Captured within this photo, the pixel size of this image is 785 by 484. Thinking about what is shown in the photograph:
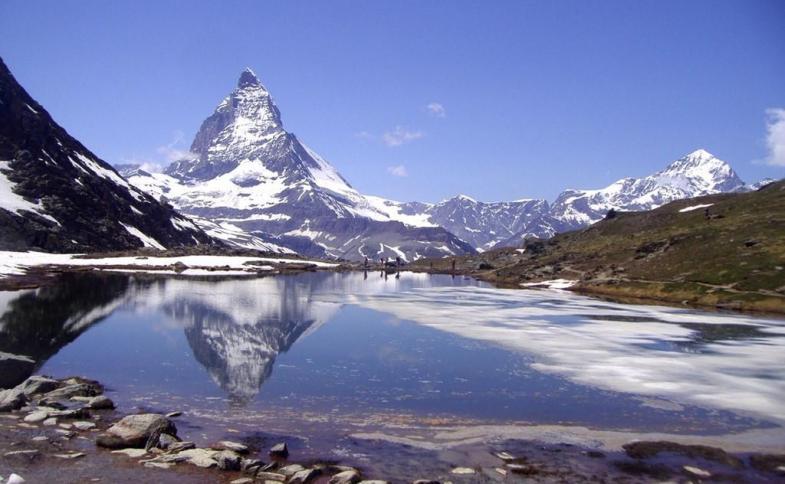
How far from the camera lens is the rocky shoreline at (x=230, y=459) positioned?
2025cm

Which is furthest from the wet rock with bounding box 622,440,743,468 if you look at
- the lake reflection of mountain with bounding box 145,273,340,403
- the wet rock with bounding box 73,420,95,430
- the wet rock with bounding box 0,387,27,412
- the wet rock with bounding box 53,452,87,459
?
the wet rock with bounding box 0,387,27,412

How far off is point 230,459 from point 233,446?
1.84 m

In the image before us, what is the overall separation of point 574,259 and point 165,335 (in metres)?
135

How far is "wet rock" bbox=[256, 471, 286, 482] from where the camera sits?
20.4 metres

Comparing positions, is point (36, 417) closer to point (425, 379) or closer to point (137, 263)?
point (425, 379)

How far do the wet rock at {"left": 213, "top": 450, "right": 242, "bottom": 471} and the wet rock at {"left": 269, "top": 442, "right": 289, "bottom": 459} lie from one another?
154cm

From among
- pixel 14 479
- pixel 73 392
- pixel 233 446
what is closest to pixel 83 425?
pixel 73 392

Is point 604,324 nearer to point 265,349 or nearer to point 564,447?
point 265,349

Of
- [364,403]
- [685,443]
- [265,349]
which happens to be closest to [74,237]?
[265,349]

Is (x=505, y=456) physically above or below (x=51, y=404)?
below

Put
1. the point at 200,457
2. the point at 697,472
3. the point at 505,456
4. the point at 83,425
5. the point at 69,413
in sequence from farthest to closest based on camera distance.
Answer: the point at 69,413
the point at 83,425
the point at 505,456
the point at 697,472
the point at 200,457

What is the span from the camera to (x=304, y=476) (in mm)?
20328

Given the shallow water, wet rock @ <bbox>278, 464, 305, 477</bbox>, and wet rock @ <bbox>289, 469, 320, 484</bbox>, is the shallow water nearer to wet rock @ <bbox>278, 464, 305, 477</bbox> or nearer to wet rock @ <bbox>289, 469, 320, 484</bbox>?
wet rock @ <bbox>278, 464, 305, 477</bbox>

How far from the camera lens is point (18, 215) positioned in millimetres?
159375
